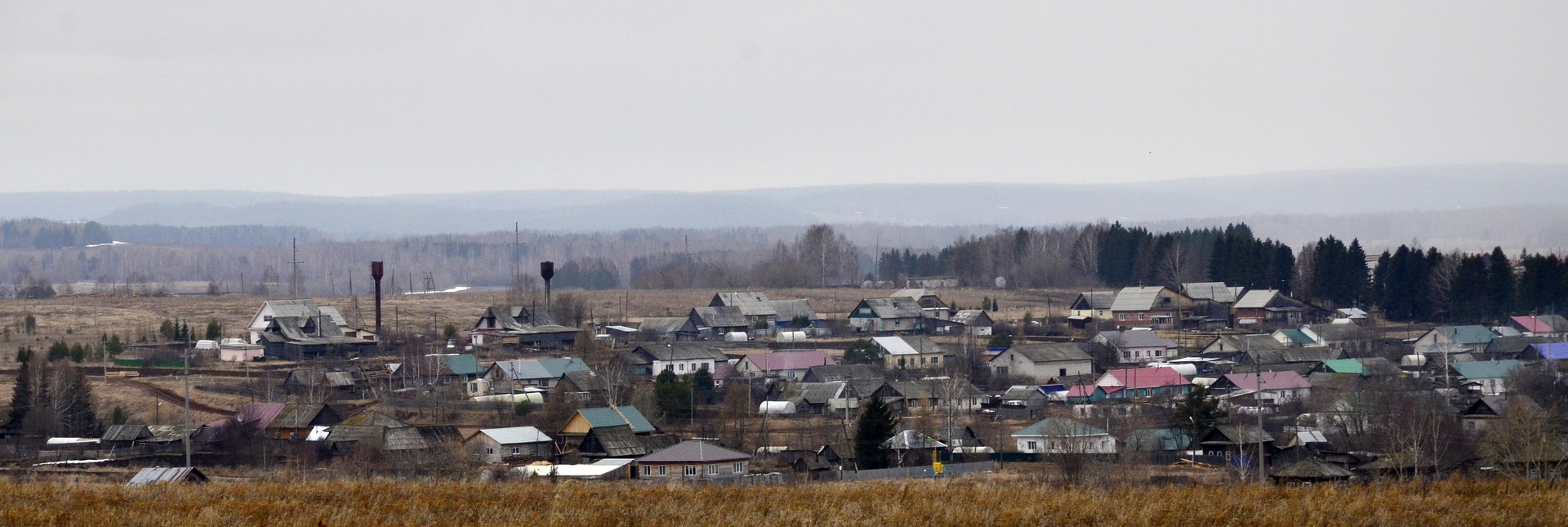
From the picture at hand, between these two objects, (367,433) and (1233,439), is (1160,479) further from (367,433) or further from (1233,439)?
(367,433)

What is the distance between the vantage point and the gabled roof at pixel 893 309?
49750 mm

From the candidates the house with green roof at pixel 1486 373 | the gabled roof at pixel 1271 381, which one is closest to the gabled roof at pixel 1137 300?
the gabled roof at pixel 1271 381

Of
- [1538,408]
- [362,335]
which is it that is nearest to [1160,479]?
[1538,408]

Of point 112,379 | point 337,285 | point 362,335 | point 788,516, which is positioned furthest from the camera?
point 337,285

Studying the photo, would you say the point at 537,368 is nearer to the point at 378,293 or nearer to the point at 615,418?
the point at 615,418

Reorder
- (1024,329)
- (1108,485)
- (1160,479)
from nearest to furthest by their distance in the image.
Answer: (1108,485) < (1160,479) < (1024,329)

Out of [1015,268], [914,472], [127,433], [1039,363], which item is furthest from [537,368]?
[1015,268]

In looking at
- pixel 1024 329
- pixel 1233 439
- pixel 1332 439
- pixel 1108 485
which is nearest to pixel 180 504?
pixel 1108 485

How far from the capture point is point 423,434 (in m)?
27.0

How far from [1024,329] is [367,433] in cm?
2495

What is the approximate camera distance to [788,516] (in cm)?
1367

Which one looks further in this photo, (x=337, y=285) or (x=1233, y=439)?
A: (x=337, y=285)

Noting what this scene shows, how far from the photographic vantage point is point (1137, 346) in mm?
41125

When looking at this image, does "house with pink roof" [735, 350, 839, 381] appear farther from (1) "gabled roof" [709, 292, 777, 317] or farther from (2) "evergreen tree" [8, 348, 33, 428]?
(2) "evergreen tree" [8, 348, 33, 428]
